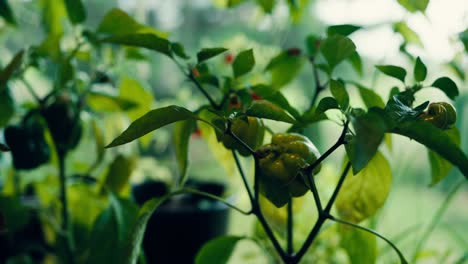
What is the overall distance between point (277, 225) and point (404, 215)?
1.03 m

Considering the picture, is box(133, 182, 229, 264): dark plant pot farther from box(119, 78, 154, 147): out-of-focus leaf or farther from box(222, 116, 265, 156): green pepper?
box(222, 116, 265, 156): green pepper

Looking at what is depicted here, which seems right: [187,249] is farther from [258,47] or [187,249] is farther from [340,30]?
[340,30]

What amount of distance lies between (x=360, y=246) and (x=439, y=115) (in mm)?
213

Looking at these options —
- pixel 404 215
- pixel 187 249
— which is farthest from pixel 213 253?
pixel 404 215

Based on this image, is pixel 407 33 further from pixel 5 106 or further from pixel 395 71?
pixel 5 106

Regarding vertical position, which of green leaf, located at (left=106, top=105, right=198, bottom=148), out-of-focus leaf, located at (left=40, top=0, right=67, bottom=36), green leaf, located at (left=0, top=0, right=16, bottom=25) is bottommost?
green leaf, located at (left=106, top=105, right=198, bottom=148)

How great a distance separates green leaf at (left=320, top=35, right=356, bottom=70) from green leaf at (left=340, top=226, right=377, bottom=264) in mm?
225

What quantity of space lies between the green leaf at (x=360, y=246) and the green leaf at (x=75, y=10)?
45cm

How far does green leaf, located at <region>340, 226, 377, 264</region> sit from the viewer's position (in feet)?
1.71

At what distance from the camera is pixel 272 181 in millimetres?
376

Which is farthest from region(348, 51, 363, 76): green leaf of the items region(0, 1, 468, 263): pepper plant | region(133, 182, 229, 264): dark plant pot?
region(133, 182, 229, 264): dark plant pot

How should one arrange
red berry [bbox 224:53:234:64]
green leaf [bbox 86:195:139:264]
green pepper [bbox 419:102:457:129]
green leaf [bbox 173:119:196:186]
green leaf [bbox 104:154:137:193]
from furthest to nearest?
red berry [bbox 224:53:234:64] < green leaf [bbox 104:154:137:193] < green leaf [bbox 86:195:139:264] < green leaf [bbox 173:119:196:186] < green pepper [bbox 419:102:457:129]

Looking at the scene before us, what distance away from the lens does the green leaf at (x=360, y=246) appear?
0.52 metres

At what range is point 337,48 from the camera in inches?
15.9
